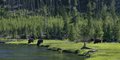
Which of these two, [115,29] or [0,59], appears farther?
[115,29]

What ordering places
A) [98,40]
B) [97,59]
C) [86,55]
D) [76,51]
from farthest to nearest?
[98,40]
[76,51]
[86,55]
[97,59]

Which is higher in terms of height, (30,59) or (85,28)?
(85,28)

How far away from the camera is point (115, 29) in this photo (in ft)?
639

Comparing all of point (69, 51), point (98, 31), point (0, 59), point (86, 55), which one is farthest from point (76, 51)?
point (98, 31)

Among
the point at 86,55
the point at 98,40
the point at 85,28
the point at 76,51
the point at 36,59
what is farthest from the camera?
the point at 98,40

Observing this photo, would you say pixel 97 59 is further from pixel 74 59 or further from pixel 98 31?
pixel 98 31

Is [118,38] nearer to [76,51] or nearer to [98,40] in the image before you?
[98,40]

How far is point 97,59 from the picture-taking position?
104 m

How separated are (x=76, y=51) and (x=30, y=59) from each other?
3510 cm

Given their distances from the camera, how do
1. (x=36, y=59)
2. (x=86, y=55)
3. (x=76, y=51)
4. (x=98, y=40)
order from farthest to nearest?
(x=98, y=40) → (x=76, y=51) → (x=86, y=55) → (x=36, y=59)

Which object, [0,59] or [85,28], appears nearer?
[0,59]

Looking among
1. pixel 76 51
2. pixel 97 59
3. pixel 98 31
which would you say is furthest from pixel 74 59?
pixel 98 31

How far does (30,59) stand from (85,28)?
177 feet

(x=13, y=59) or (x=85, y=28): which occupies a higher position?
(x=85, y=28)
